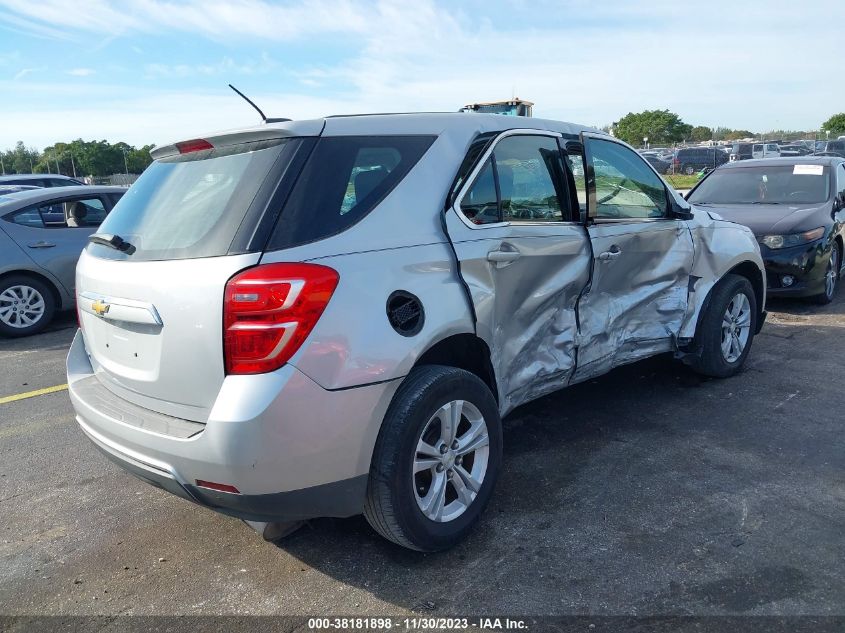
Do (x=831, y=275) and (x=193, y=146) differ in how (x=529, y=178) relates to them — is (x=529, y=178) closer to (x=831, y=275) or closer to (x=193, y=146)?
(x=193, y=146)

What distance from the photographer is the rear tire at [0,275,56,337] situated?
7531 mm

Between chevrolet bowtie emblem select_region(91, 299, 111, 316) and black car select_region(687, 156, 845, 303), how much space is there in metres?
6.57

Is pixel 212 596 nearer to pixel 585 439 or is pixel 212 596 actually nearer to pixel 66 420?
pixel 585 439

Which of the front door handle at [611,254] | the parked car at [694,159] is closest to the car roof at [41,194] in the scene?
the front door handle at [611,254]

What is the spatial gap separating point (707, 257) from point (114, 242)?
148 inches

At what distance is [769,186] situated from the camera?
856 cm

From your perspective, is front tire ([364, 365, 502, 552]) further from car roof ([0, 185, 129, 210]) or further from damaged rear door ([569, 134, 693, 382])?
car roof ([0, 185, 129, 210])

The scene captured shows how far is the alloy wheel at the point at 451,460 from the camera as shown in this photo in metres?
2.94

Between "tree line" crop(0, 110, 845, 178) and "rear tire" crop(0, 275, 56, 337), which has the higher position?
"tree line" crop(0, 110, 845, 178)

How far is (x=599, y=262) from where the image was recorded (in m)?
3.93

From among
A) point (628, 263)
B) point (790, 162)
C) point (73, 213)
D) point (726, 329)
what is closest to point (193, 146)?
point (628, 263)

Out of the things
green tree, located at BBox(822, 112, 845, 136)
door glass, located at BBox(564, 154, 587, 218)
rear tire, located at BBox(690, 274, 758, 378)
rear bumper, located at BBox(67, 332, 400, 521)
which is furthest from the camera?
green tree, located at BBox(822, 112, 845, 136)

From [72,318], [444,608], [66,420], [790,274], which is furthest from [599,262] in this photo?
[72,318]

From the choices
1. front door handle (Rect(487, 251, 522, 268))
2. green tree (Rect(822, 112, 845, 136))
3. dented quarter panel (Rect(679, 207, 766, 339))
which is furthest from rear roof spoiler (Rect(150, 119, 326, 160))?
green tree (Rect(822, 112, 845, 136))
